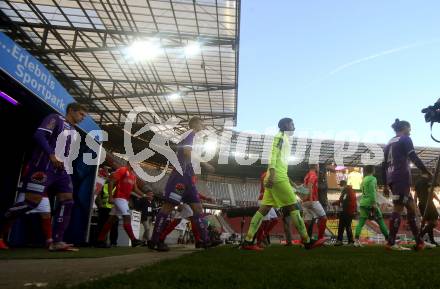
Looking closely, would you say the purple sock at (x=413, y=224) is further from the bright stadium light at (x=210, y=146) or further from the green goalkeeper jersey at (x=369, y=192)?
the bright stadium light at (x=210, y=146)

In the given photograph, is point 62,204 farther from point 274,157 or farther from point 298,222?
point 298,222

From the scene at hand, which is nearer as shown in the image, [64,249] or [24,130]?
[64,249]

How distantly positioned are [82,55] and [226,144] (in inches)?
850

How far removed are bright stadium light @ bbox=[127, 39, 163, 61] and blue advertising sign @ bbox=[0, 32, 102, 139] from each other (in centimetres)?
1044

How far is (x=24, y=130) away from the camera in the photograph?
748cm

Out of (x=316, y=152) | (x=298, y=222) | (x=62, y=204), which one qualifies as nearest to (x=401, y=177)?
(x=298, y=222)

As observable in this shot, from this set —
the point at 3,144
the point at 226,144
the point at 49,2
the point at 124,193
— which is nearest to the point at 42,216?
the point at 124,193

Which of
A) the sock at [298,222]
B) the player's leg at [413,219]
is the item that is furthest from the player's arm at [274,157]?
the player's leg at [413,219]

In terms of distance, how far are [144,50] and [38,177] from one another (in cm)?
1351

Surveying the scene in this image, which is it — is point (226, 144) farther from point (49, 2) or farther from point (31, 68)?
point (31, 68)

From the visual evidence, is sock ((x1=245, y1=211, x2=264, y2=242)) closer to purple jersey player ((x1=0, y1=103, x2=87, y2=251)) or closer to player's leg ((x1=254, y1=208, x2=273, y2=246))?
player's leg ((x1=254, y1=208, x2=273, y2=246))

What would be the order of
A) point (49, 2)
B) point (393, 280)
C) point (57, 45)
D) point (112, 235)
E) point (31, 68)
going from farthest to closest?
point (57, 45)
point (49, 2)
point (112, 235)
point (31, 68)
point (393, 280)

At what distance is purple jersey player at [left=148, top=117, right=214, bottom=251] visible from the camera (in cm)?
566

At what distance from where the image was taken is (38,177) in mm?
4746
